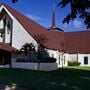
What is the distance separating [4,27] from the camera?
44000 mm

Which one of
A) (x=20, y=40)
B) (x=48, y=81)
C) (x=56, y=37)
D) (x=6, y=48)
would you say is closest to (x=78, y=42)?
(x=56, y=37)

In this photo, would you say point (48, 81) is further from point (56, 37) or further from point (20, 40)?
point (56, 37)

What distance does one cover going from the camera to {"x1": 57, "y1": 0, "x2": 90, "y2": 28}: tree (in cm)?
1799

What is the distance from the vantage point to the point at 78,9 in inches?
739

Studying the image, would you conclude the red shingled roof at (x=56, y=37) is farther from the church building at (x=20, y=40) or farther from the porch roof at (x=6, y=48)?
the porch roof at (x=6, y=48)

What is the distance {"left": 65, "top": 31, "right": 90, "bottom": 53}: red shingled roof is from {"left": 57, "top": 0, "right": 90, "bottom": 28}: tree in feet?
103

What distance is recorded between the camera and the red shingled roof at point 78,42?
167 feet

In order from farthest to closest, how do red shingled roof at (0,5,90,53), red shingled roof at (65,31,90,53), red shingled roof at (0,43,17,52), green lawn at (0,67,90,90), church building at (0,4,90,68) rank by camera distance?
red shingled roof at (65,31,90,53)
red shingled roof at (0,5,90,53)
church building at (0,4,90,68)
red shingled roof at (0,43,17,52)
green lawn at (0,67,90,90)

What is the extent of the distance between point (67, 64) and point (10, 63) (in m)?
13.8

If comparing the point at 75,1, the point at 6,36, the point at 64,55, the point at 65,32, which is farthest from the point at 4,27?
the point at 75,1

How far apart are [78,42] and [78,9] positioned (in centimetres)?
3405

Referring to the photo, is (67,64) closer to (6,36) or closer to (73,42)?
(73,42)

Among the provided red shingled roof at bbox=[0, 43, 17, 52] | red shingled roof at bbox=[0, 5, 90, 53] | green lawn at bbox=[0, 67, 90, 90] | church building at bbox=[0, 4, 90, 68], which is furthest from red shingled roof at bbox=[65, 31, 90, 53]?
green lawn at bbox=[0, 67, 90, 90]

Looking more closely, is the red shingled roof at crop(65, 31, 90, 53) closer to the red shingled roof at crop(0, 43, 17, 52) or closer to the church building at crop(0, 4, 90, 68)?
the church building at crop(0, 4, 90, 68)
